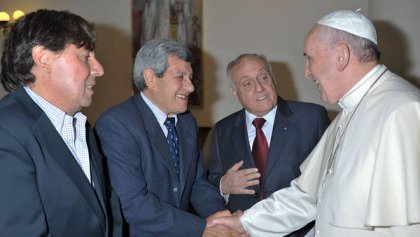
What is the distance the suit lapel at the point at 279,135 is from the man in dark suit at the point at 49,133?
1.13 meters

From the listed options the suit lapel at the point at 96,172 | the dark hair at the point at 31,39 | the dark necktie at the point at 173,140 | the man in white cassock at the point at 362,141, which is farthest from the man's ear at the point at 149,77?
the man in white cassock at the point at 362,141

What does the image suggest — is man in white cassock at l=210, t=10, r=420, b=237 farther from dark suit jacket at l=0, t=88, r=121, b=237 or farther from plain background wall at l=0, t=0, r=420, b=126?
plain background wall at l=0, t=0, r=420, b=126

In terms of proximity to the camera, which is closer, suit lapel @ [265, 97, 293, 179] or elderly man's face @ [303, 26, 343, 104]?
elderly man's face @ [303, 26, 343, 104]

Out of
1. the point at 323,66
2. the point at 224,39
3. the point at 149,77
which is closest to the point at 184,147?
the point at 149,77

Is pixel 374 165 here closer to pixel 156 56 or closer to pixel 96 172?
pixel 96 172

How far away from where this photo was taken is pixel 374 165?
1725 millimetres

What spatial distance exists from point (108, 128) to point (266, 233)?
3.26 ft

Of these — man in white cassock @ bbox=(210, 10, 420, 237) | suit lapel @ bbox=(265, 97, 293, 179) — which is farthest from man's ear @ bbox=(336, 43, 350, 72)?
suit lapel @ bbox=(265, 97, 293, 179)

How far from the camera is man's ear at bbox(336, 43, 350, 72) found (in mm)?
1912

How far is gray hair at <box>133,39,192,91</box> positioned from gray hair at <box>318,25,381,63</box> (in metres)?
0.82

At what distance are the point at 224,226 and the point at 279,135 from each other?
2.07ft

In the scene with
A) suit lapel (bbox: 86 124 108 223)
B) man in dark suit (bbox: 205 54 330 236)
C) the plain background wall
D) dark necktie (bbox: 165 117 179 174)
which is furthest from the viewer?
the plain background wall

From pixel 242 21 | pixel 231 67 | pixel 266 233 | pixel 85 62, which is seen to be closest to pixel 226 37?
pixel 242 21

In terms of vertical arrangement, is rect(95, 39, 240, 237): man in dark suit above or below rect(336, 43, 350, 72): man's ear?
below
